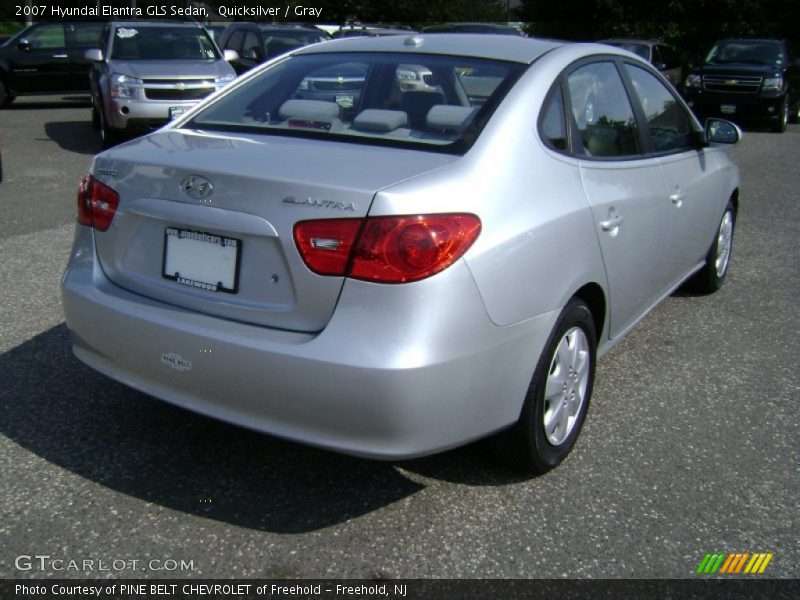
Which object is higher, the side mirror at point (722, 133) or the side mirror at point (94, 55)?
the side mirror at point (722, 133)

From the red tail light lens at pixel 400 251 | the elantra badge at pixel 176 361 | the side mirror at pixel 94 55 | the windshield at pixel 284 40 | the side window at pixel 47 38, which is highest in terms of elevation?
the red tail light lens at pixel 400 251

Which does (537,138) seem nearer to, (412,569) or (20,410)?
(412,569)

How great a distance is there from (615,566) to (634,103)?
2.31 m

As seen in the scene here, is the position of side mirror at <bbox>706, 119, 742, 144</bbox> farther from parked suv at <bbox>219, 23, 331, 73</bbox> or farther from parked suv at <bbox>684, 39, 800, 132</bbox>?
parked suv at <bbox>684, 39, 800, 132</bbox>

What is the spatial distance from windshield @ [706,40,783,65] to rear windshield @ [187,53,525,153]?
15.3m

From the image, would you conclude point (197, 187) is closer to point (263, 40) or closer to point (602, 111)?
point (602, 111)

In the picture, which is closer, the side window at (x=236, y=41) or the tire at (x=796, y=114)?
the side window at (x=236, y=41)

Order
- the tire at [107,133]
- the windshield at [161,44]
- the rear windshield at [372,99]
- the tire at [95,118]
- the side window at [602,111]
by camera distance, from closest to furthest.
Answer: the rear windshield at [372,99] → the side window at [602,111] → the tire at [107,133] → the windshield at [161,44] → the tire at [95,118]

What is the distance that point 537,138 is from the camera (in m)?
3.25

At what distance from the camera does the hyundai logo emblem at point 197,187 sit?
9.61ft

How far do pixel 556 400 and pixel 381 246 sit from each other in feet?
3.52

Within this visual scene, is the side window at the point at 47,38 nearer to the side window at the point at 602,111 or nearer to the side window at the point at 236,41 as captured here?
the side window at the point at 236,41

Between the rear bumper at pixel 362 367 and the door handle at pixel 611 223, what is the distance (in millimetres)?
613

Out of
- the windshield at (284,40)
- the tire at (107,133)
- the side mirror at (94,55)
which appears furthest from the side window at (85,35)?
the tire at (107,133)
